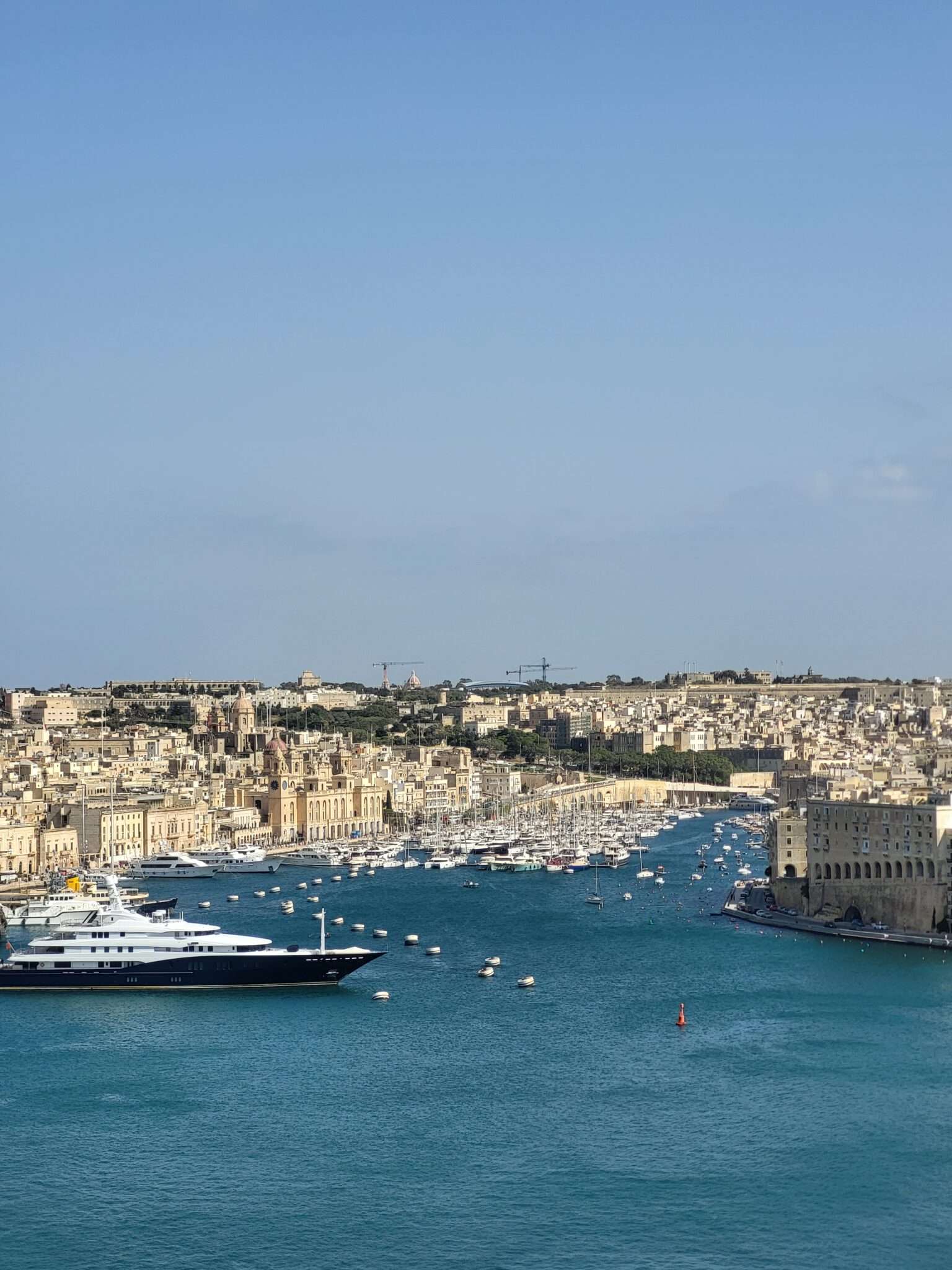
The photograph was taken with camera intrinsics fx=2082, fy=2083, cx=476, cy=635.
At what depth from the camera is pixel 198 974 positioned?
893 inches

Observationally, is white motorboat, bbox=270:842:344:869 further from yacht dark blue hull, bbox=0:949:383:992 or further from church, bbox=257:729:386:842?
yacht dark blue hull, bbox=0:949:383:992

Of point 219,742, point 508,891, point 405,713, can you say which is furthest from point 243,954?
point 405,713

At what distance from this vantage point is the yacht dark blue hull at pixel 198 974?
2262 cm

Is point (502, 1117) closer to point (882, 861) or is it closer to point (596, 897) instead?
point (882, 861)

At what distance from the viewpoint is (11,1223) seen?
1430 centimetres

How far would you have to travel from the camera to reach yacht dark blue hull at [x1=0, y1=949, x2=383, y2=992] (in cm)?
2262

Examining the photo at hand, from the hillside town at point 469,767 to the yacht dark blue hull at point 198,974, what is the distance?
24.1 feet

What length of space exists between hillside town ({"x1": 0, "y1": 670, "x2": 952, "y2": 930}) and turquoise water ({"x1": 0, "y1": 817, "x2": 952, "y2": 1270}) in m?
2.07

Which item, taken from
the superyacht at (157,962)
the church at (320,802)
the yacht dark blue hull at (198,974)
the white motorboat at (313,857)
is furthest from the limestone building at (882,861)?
the church at (320,802)

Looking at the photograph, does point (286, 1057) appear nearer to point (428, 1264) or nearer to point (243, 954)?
point (243, 954)

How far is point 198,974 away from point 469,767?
1516 inches

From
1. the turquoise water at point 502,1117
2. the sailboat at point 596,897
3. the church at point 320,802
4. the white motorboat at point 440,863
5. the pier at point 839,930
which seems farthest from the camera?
the church at point 320,802

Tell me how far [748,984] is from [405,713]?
67042mm

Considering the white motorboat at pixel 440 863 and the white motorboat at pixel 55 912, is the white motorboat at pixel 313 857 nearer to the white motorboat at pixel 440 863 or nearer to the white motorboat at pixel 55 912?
the white motorboat at pixel 440 863
